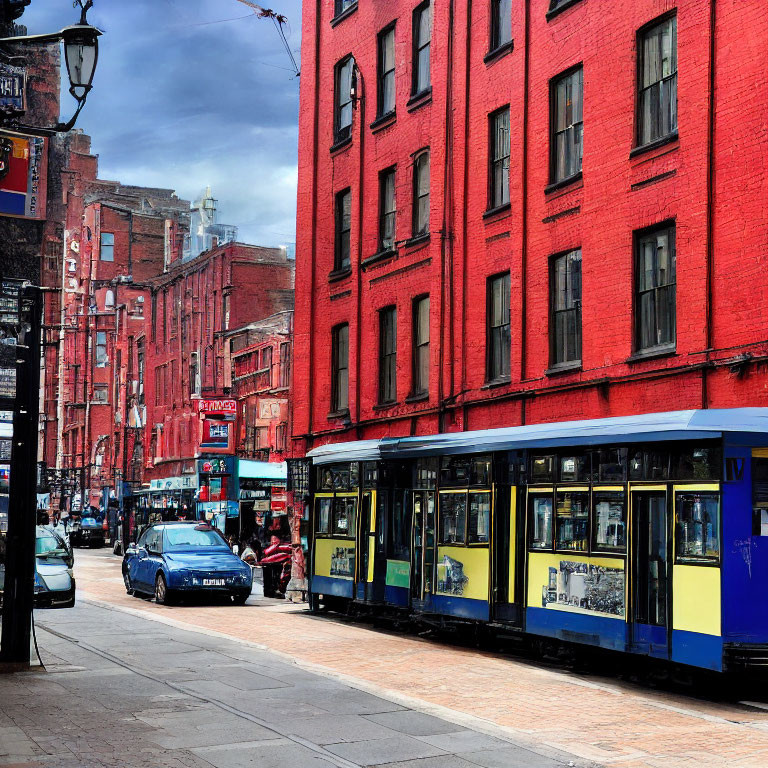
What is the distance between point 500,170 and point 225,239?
56.4 metres

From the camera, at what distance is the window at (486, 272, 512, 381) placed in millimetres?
24562

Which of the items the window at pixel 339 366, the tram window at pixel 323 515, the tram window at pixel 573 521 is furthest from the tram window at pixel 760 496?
the window at pixel 339 366

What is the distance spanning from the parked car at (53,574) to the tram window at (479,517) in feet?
30.5

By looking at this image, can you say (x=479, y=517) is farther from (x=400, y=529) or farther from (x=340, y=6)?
(x=340, y=6)

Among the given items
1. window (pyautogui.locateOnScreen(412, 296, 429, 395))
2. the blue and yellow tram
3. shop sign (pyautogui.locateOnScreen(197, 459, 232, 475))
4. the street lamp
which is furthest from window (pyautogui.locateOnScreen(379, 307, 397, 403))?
shop sign (pyautogui.locateOnScreen(197, 459, 232, 475))

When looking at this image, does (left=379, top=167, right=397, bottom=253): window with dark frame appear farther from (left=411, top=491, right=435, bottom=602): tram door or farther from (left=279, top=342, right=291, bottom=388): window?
(left=279, top=342, right=291, bottom=388): window

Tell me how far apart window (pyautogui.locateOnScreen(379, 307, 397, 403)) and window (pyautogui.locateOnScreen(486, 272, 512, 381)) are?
4.27 m

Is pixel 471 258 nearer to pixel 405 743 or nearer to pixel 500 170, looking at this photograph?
pixel 500 170

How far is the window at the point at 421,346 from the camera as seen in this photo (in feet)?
90.5

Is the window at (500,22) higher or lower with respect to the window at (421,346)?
higher

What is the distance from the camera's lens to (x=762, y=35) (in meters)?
18.1

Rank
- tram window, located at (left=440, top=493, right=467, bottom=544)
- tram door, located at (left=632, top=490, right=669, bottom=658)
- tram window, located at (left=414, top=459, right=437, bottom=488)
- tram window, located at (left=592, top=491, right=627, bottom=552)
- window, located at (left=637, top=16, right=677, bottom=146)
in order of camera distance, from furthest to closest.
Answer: window, located at (left=637, top=16, right=677, bottom=146) → tram window, located at (left=414, top=459, right=437, bottom=488) → tram window, located at (left=440, top=493, right=467, bottom=544) → tram window, located at (left=592, top=491, right=627, bottom=552) → tram door, located at (left=632, top=490, right=669, bottom=658)

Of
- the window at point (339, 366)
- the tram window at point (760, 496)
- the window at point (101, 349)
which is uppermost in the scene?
the window at point (101, 349)

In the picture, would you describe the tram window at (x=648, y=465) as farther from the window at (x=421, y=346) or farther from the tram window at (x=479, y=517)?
the window at (x=421, y=346)
